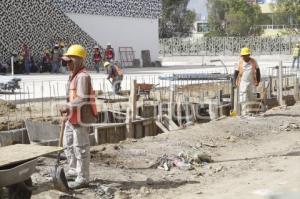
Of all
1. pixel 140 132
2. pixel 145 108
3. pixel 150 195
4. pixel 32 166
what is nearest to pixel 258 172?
pixel 150 195

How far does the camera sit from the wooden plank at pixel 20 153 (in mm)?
6199

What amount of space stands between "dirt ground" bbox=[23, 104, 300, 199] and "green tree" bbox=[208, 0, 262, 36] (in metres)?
52.2

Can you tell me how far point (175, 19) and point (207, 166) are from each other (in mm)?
58386

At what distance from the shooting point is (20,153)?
6484mm

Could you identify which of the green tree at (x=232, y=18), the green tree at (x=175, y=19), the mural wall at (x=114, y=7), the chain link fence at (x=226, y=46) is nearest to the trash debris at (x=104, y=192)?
the mural wall at (x=114, y=7)

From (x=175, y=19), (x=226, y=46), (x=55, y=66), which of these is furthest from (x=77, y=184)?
(x=175, y=19)

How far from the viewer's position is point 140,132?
1323 cm

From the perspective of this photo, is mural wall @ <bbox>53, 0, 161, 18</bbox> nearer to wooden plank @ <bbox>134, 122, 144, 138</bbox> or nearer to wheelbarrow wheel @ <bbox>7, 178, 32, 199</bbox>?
wooden plank @ <bbox>134, 122, 144, 138</bbox>

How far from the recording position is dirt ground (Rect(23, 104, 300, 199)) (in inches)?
293

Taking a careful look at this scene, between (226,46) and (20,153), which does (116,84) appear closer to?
(20,153)

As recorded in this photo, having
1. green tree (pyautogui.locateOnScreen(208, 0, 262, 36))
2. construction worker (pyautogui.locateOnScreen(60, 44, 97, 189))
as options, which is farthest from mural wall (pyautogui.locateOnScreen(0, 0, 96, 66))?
green tree (pyautogui.locateOnScreen(208, 0, 262, 36))

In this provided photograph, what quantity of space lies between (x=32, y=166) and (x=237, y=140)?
6.06m

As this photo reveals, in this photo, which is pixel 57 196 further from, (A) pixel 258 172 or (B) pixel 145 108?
(B) pixel 145 108

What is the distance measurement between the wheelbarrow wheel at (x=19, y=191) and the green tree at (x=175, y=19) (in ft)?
195
